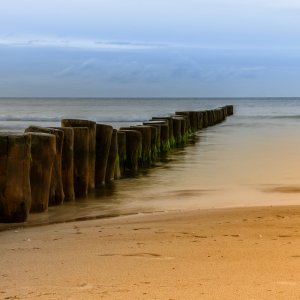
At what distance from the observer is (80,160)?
557cm

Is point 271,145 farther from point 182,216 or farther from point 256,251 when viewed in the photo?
point 256,251

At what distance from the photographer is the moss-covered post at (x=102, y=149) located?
248 inches

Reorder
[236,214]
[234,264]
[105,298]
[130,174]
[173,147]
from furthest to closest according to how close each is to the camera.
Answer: [173,147], [130,174], [236,214], [234,264], [105,298]

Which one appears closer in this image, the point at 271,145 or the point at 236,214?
the point at 236,214

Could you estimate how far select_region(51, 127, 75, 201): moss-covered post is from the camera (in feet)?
16.9

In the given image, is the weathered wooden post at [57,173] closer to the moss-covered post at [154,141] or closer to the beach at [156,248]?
the beach at [156,248]

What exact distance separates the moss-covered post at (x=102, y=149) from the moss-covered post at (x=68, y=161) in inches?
42.2

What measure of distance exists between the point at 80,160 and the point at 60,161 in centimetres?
65

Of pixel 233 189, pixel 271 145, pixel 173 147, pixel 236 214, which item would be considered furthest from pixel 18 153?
pixel 271 145

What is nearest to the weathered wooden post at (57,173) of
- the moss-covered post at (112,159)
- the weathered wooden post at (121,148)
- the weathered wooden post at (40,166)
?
the weathered wooden post at (40,166)

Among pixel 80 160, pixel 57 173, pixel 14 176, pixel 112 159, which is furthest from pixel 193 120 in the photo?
pixel 14 176

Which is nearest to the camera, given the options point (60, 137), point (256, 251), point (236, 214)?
point (256, 251)

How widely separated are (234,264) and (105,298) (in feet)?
2.55

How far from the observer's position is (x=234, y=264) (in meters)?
2.27
